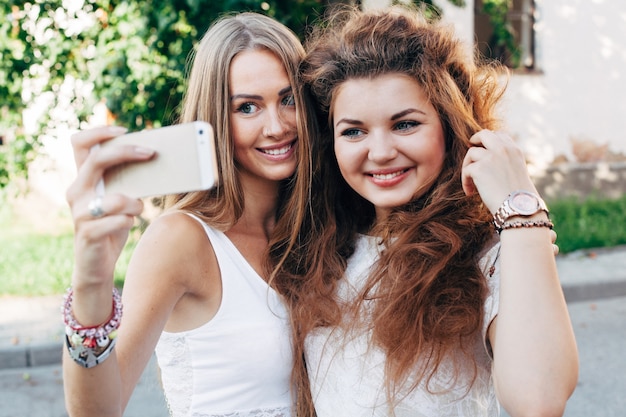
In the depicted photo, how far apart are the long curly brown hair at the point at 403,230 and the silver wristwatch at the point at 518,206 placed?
0.24 metres

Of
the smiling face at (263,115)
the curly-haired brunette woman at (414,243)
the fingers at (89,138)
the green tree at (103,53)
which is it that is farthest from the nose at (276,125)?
the green tree at (103,53)

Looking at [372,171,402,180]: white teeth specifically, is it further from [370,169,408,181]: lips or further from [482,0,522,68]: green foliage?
[482,0,522,68]: green foliage

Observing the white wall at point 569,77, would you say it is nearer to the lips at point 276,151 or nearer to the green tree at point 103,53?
the green tree at point 103,53

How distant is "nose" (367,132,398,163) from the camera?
6.48 ft

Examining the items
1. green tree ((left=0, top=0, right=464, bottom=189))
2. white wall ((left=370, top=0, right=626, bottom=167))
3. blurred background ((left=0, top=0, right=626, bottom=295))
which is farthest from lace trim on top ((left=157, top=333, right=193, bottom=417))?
white wall ((left=370, top=0, right=626, bottom=167))

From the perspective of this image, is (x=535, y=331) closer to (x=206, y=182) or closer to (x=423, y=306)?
(x=423, y=306)

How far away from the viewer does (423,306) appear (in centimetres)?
195

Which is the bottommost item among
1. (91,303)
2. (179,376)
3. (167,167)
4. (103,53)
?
(103,53)

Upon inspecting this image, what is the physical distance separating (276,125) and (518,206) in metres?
0.84

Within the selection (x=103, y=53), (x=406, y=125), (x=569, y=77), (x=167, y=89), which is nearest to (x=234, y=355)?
(x=406, y=125)

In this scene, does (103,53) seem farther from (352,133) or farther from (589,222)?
(589,222)

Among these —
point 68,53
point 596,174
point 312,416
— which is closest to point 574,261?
point 596,174

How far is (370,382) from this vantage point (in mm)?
1946

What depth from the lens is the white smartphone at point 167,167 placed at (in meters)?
1.37
